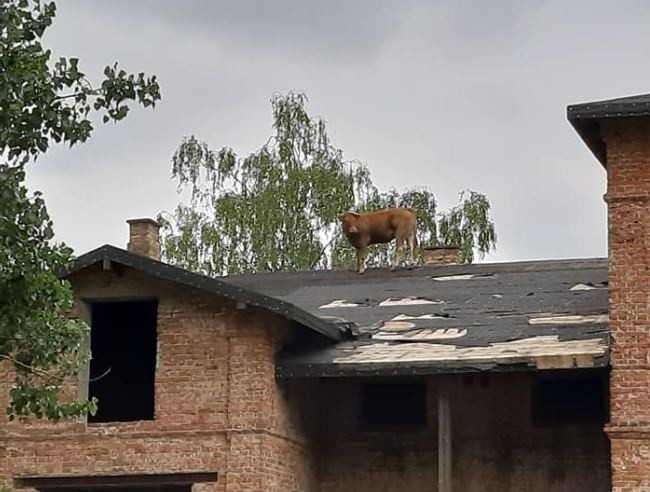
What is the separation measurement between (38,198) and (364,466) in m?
8.28

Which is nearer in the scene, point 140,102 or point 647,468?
point 140,102

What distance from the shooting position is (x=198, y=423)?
61.6 ft

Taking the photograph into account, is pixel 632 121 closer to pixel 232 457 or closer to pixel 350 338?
pixel 350 338

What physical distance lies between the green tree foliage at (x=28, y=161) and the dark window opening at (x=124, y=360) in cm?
793

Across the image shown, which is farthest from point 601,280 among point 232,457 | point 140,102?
point 140,102

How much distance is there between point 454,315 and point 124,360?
17.4 feet

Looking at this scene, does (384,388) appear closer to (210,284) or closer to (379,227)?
(210,284)

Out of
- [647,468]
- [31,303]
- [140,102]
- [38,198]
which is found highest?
[140,102]

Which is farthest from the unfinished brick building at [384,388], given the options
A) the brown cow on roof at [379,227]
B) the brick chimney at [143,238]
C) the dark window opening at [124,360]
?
the brick chimney at [143,238]

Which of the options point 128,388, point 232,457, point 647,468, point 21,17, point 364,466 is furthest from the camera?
point 128,388

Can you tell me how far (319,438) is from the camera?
66.3 feet

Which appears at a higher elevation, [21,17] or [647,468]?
[21,17]

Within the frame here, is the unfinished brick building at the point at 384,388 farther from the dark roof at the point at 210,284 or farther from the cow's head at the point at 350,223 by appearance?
the cow's head at the point at 350,223

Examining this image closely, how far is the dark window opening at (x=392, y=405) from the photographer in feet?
65.7
